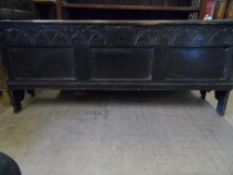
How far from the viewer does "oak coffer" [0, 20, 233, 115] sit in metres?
1.43

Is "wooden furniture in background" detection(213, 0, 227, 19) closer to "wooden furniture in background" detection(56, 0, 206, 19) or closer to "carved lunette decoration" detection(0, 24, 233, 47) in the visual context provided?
A: "wooden furniture in background" detection(56, 0, 206, 19)

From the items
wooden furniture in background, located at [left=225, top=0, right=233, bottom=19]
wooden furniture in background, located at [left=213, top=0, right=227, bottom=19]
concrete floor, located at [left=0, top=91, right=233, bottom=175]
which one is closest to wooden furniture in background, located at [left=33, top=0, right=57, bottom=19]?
concrete floor, located at [left=0, top=91, right=233, bottom=175]

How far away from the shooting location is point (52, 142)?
52.5 inches

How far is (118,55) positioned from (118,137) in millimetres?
657

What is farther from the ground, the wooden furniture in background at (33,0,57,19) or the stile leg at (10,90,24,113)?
the wooden furniture in background at (33,0,57,19)

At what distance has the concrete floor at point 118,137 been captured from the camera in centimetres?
113

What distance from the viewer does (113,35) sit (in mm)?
1466

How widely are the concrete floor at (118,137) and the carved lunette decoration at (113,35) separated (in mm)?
639

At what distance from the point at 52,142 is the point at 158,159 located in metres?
0.74

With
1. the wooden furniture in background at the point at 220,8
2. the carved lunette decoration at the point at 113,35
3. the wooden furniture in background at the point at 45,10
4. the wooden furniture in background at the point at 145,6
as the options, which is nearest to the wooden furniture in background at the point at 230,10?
the wooden furniture in background at the point at 220,8

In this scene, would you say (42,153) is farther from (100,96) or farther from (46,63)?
(100,96)

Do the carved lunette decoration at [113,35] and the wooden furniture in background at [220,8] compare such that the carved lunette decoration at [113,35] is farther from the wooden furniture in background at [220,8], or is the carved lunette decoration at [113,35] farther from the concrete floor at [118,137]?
the wooden furniture in background at [220,8]

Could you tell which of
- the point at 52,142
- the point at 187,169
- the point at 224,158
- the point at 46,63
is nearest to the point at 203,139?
the point at 224,158

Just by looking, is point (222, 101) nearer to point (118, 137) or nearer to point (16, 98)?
point (118, 137)
